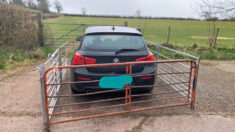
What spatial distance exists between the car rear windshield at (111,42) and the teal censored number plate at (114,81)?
2.73 feet

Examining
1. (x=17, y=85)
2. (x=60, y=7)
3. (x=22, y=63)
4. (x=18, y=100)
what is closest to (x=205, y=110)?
(x=18, y=100)

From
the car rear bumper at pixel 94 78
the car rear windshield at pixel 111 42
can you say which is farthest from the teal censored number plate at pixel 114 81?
the car rear windshield at pixel 111 42

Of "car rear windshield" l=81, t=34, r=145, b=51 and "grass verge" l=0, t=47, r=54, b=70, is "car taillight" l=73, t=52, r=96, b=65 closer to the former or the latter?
"car rear windshield" l=81, t=34, r=145, b=51

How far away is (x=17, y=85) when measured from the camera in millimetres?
5008

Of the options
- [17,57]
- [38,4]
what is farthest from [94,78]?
[38,4]

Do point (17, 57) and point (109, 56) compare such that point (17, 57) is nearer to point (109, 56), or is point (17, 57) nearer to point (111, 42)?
point (111, 42)

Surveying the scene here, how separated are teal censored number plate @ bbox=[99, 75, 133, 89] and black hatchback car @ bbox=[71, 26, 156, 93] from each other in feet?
1.29

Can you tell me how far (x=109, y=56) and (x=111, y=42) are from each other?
462 mm

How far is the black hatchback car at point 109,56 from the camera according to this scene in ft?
12.0

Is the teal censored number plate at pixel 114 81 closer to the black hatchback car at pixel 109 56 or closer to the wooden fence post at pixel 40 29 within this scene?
the black hatchback car at pixel 109 56

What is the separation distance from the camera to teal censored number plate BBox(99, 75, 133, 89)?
3.12m

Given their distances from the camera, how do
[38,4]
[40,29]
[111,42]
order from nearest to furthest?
[111,42] < [40,29] < [38,4]

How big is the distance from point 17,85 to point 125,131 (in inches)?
137

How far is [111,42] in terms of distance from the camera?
400 centimetres
